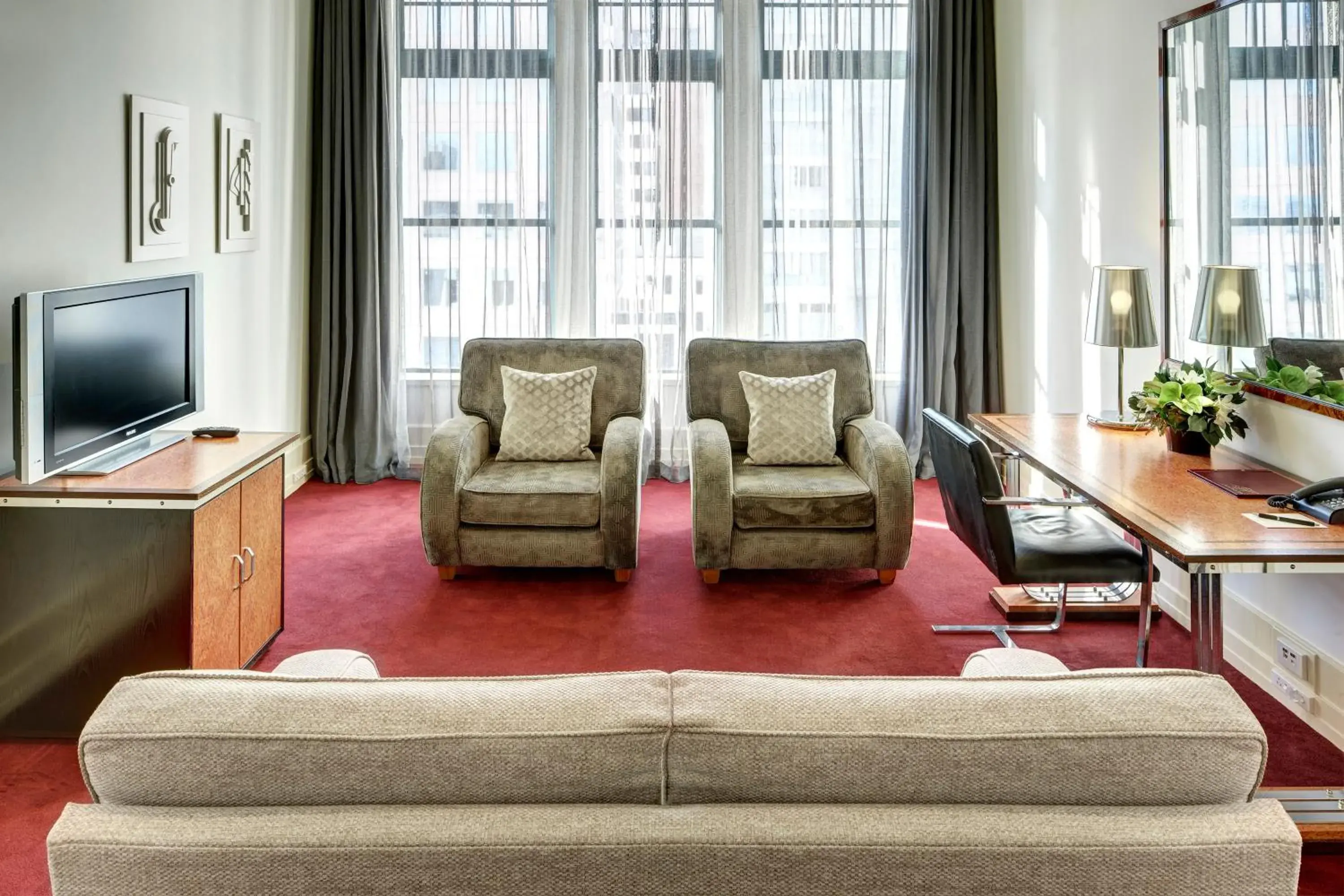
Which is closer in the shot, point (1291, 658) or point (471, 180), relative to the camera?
point (1291, 658)

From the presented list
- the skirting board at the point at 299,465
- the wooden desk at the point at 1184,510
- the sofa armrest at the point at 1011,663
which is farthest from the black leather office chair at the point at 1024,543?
the skirting board at the point at 299,465

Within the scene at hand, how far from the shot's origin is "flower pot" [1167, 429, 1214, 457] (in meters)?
3.48

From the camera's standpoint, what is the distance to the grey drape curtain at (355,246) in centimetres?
606

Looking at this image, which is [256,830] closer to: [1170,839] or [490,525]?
[1170,839]

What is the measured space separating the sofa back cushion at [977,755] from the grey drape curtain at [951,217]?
17.0ft

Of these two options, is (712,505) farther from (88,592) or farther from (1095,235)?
(88,592)

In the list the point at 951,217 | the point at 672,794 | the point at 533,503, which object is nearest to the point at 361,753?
the point at 672,794

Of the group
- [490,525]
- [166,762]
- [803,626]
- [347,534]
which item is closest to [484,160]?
[347,534]

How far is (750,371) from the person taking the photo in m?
4.99

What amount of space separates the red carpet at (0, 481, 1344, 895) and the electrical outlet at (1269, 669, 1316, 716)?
40 mm

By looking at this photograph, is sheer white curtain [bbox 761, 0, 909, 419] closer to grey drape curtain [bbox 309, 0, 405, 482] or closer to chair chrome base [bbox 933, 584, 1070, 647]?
grey drape curtain [bbox 309, 0, 405, 482]

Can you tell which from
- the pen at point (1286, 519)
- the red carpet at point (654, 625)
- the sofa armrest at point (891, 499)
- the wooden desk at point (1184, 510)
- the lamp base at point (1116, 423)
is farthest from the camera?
the sofa armrest at point (891, 499)

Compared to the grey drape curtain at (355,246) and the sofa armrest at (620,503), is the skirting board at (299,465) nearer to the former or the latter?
the grey drape curtain at (355,246)

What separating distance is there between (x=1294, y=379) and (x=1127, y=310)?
0.79 m
